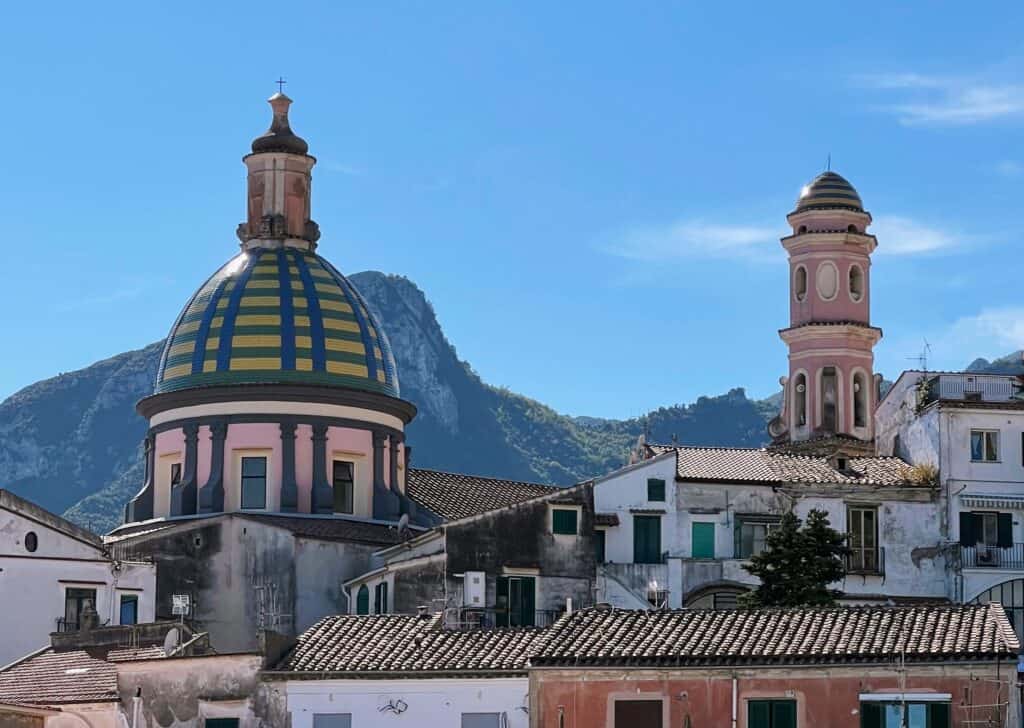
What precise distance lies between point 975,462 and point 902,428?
4287 millimetres

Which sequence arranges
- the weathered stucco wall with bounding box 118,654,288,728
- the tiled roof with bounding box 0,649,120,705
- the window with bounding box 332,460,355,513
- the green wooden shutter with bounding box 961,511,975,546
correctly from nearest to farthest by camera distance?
the weathered stucco wall with bounding box 118,654,288,728
the tiled roof with bounding box 0,649,120,705
the green wooden shutter with bounding box 961,511,975,546
the window with bounding box 332,460,355,513

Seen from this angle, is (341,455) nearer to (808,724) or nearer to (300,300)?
(300,300)

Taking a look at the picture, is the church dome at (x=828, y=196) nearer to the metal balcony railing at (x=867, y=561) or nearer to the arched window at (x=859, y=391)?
the arched window at (x=859, y=391)

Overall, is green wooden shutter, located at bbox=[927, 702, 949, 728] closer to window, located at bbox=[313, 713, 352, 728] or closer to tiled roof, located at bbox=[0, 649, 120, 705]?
window, located at bbox=[313, 713, 352, 728]

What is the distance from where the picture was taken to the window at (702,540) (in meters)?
76.9

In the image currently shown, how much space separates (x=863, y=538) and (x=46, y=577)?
21.9 metres

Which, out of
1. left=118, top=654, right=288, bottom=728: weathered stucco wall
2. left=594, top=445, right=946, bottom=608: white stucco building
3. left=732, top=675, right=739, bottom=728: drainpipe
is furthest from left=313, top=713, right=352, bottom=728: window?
left=594, top=445, right=946, bottom=608: white stucco building

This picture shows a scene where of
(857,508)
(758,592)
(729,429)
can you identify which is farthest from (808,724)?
(729,429)

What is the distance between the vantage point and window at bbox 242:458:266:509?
276ft

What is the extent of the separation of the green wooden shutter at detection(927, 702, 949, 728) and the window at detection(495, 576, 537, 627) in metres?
21.6

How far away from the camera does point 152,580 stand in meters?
78.2

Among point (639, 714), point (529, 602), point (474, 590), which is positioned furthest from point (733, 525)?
point (639, 714)

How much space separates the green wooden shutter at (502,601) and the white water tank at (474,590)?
1131 millimetres

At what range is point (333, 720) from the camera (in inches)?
2147
